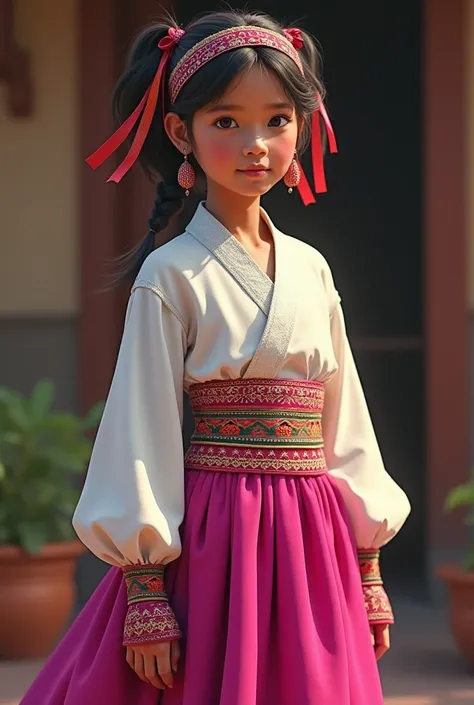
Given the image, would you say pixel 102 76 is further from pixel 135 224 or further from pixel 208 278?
pixel 208 278

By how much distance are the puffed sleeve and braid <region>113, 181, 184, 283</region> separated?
0.67 ft

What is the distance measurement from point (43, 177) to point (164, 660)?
3.51m

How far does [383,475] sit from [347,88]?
4513 millimetres

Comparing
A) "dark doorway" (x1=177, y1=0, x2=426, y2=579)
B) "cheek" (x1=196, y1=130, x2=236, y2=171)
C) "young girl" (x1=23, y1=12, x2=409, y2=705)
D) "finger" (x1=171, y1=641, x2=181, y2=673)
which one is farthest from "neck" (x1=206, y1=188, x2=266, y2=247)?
"dark doorway" (x1=177, y1=0, x2=426, y2=579)

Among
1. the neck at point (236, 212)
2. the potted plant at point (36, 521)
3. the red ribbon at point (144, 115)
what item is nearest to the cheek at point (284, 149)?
the neck at point (236, 212)

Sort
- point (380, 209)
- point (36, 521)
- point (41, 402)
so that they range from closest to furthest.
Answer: point (36, 521)
point (41, 402)
point (380, 209)

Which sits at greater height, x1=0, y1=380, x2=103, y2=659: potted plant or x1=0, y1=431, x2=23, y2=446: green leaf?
x1=0, y1=431, x2=23, y2=446: green leaf

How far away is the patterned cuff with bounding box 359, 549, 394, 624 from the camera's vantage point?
2.42 meters

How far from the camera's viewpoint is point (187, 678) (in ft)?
7.11

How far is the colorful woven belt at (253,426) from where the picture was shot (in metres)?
2.30

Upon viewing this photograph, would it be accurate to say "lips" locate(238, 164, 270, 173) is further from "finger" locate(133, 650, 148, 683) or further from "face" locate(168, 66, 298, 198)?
"finger" locate(133, 650, 148, 683)

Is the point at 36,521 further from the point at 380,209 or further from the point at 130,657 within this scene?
the point at 380,209

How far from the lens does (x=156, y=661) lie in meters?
2.19

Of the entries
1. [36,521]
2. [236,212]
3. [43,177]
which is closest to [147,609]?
[236,212]
